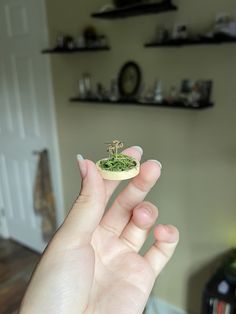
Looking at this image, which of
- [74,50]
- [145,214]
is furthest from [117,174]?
[74,50]

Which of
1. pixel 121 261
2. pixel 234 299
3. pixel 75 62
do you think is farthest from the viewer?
pixel 75 62

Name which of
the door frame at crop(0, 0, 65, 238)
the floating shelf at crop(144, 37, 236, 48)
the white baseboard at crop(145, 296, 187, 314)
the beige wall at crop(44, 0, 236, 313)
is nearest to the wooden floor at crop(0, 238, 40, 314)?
the door frame at crop(0, 0, 65, 238)

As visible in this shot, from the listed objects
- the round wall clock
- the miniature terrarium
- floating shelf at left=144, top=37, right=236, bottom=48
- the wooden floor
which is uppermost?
floating shelf at left=144, top=37, right=236, bottom=48

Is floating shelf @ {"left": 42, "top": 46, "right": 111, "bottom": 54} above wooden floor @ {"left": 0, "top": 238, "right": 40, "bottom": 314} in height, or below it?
above

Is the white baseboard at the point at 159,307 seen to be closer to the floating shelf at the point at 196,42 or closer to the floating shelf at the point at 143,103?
the floating shelf at the point at 143,103

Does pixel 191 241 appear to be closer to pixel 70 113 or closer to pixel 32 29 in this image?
pixel 70 113

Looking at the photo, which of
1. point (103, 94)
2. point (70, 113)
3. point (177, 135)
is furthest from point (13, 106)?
point (177, 135)

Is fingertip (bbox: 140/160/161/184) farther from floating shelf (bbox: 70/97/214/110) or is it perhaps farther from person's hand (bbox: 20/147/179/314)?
floating shelf (bbox: 70/97/214/110)
